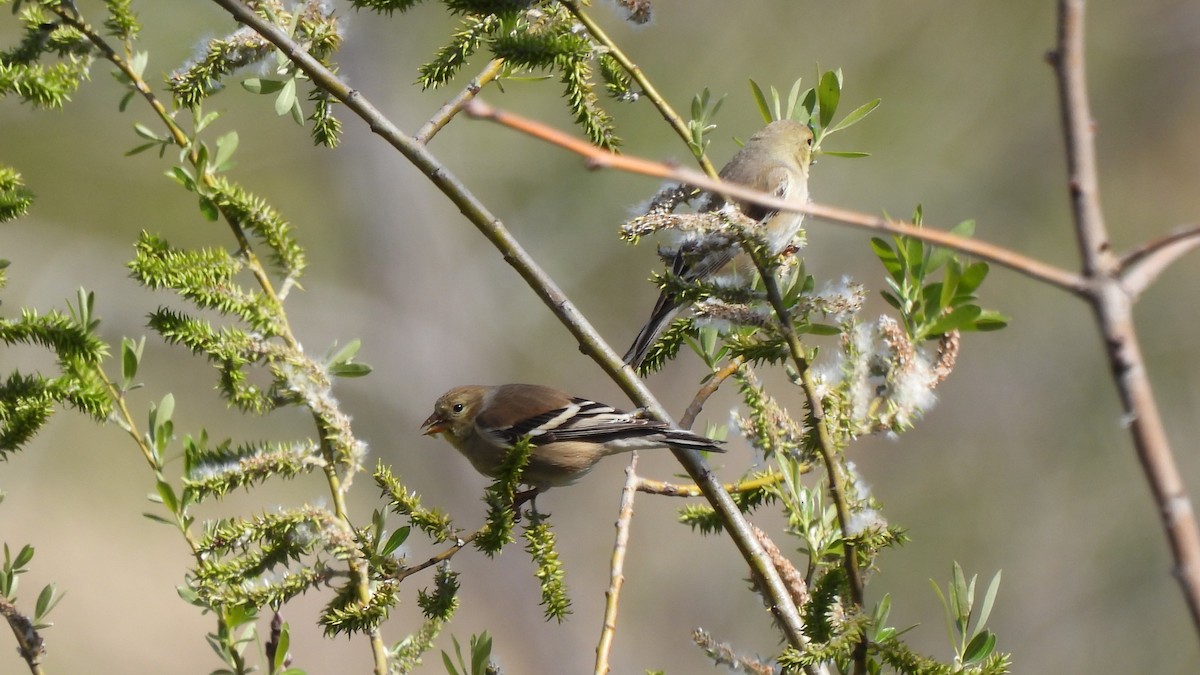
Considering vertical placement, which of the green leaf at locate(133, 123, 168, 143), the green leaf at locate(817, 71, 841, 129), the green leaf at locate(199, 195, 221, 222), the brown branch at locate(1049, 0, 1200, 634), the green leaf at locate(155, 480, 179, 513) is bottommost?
the brown branch at locate(1049, 0, 1200, 634)

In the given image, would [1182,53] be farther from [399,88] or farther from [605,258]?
[399,88]

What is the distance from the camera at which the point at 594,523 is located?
333 inches

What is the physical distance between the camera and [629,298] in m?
8.73

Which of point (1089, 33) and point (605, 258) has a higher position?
point (1089, 33)

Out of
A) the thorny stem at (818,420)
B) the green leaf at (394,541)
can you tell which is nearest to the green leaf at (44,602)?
the green leaf at (394,541)

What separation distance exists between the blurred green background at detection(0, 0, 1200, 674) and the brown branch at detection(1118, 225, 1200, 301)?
640 cm

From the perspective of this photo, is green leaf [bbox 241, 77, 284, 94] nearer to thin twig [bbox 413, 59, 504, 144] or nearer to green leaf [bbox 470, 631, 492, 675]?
Answer: thin twig [bbox 413, 59, 504, 144]

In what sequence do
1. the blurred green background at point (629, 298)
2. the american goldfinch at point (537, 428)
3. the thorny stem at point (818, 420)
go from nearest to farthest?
1. the thorny stem at point (818, 420)
2. the american goldfinch at point (537, 428)
3. the blurred green background at point (629, 298)

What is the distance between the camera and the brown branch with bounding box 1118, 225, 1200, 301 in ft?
1.85

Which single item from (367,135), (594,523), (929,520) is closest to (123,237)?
(367,135)

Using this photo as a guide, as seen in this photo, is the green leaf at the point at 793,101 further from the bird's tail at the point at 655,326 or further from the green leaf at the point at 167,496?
the green leaf at the point at 167,496

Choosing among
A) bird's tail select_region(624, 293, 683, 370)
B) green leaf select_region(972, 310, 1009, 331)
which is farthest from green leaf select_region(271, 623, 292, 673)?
bird's tail select_region(624, 293, 683, 370)

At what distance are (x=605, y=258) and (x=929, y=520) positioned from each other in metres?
3.41

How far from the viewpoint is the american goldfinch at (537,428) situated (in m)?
2.19
